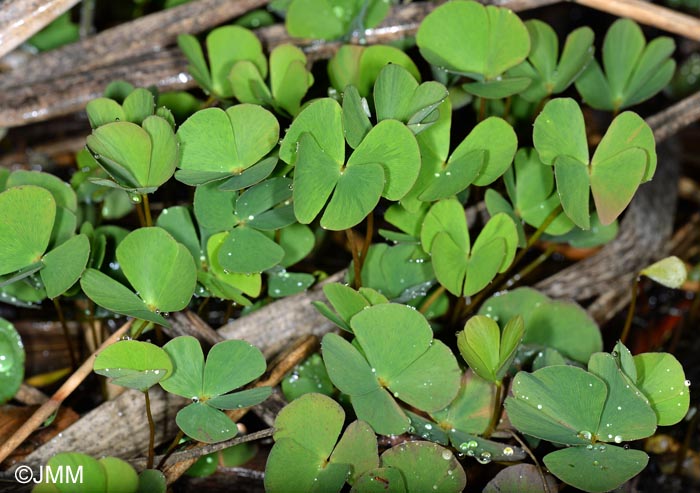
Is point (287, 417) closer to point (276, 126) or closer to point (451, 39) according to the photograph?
point (276, 126)

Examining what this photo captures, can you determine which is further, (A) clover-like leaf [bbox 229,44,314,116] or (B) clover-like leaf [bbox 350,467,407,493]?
(A) clover-like leaf [bbox 229,44,314,116]

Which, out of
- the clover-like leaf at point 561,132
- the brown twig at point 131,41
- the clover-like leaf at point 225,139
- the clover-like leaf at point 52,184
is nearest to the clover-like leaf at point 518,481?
the clover-like leaf at point 561,132

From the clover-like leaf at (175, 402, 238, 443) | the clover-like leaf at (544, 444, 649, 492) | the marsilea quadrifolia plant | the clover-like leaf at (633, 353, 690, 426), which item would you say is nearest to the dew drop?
the marsilea quadrifolia plant

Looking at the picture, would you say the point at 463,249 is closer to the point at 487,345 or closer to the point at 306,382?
the point at 487,345

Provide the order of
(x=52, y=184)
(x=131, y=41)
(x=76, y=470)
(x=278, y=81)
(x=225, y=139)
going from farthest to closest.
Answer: (x=131, y=41) → (x=278, y=81) → (x=52, y=184) → (x=225, y=139) → (x=76, y=470)

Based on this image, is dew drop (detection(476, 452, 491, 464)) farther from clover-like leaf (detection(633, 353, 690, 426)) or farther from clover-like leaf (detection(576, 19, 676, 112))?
clover-like leaf (detection(576, 19, 676, 112))

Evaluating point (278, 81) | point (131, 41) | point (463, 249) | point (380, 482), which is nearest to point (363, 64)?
point (278, 81)

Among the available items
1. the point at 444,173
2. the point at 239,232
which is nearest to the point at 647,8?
the point at 444,173
